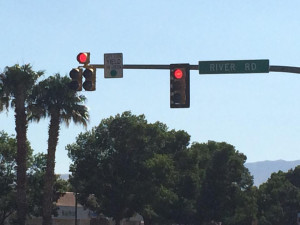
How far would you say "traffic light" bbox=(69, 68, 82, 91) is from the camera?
708 inches

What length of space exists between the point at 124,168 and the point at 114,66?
155ft

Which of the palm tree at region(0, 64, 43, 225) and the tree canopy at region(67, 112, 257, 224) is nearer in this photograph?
the palm tree at region(0, 64, 43, 225)

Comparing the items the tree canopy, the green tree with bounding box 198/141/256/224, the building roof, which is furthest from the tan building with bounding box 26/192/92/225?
the green tree with bounding box 198/141/256/224

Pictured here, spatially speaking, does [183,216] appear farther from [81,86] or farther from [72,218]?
[81,86]

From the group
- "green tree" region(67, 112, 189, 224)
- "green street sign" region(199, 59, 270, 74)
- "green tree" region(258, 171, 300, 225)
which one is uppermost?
"green street sign" region(199, 59, 270, 74)

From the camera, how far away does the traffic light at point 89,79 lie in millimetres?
17984

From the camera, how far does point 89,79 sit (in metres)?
18.1

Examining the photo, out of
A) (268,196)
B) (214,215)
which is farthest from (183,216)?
(268,196)

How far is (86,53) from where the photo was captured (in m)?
18.5

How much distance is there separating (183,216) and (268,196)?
27.4 meters

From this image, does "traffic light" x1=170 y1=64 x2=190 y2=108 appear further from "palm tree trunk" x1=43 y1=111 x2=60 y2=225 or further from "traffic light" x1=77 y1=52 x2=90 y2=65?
"palm tree trunk" x1=43 y1=111 x2=60 y2=225

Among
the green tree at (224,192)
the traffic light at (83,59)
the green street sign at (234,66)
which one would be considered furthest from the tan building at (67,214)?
the green street sign at (234,66)

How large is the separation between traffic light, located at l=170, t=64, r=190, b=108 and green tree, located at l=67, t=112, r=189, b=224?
46.1 meters

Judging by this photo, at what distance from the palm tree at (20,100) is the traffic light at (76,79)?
105 ft
